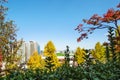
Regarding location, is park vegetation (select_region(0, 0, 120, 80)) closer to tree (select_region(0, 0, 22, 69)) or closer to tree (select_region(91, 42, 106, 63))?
tree (select_region(0, 0, 22, 69))

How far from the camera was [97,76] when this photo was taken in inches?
281

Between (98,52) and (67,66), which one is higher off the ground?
(98,52)

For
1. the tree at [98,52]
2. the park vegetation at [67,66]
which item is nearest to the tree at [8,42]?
the park vegetation at [67,66]

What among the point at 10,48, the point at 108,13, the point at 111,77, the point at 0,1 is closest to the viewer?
the point at 111,77

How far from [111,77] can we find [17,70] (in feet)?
7.94

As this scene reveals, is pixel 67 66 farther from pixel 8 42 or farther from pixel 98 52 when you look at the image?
pixel 98 52

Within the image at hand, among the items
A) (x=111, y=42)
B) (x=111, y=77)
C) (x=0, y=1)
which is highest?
(x=0, y=1)

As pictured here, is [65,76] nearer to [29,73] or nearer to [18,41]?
[29,73]

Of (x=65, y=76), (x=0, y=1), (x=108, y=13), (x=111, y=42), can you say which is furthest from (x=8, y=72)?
(x=0, y=1)

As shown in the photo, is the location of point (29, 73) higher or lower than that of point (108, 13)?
lower

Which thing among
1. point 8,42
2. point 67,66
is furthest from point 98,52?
point 67,66

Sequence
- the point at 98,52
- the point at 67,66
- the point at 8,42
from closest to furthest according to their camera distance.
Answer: the point at 67,66 < the point at 8,42 < the point at 98,52

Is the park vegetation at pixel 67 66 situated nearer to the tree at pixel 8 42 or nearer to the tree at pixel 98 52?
the tree at pixel 8 42

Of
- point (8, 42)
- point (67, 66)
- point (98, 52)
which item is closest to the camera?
point (67, 66)
